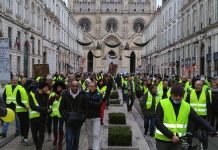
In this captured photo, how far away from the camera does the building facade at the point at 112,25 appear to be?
106 metres

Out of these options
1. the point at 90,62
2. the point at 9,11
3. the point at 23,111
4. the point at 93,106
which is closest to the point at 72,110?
the point at 93,106

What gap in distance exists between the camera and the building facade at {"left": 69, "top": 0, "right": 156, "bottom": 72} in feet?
347

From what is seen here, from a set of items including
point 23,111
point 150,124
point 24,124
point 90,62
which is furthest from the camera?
point 90,62

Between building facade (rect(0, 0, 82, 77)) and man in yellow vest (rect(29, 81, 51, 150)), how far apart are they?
22.5m

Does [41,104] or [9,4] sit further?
[9,4]

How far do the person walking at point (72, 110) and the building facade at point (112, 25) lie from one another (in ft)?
313

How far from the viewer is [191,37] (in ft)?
147

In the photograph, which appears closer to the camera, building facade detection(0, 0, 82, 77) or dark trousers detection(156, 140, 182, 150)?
dark trousers detection(156, 140, 182, 150)

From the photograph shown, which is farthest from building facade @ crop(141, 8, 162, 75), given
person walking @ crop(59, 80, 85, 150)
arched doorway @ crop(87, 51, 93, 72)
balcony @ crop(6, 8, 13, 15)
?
person walking @ crop(59, 80, 85, 150)

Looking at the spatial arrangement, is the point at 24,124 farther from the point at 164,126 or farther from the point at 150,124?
the point at 164,126

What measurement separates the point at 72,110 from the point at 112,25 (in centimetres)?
10013

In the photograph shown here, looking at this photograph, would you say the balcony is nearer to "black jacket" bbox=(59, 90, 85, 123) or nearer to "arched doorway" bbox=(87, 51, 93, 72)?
"black jacket" bbox=(59, 90, 85, 123)

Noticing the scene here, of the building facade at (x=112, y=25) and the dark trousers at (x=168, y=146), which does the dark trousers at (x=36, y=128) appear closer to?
the dark trousers at (x=168, y=146)

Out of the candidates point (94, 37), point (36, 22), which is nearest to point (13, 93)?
point (36, 22)
